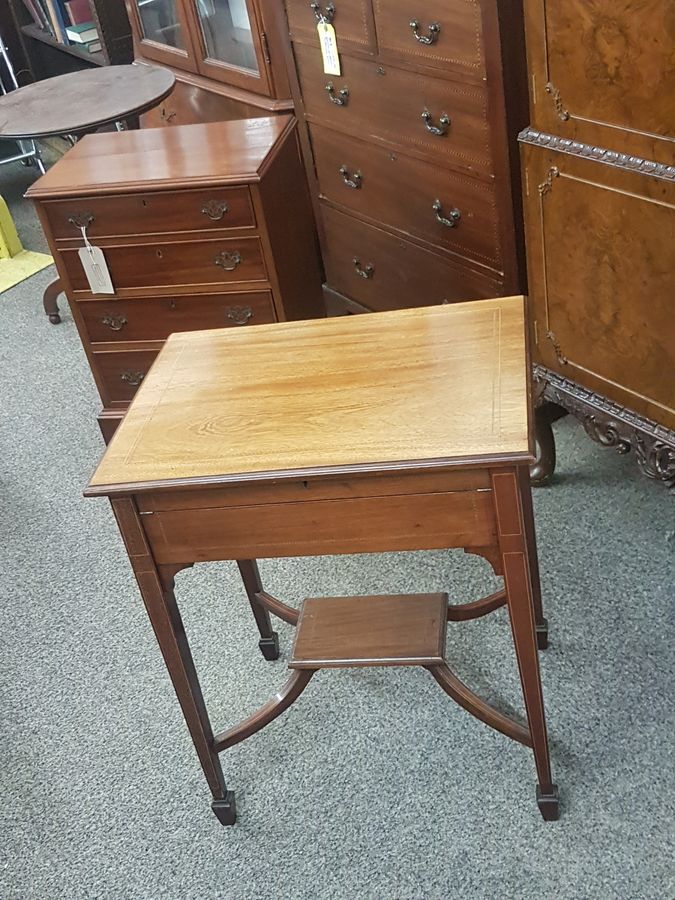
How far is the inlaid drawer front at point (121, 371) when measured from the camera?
292 cm

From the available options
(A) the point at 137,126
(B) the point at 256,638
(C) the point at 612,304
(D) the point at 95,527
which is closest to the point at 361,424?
(C) the point at 612,304

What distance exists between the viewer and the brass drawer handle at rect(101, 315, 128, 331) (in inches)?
112

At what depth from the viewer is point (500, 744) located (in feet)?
6.52

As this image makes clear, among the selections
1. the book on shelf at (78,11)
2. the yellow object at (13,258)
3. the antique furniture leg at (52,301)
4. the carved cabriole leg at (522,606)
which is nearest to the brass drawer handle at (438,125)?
the carved cabriole leg at (522,606)

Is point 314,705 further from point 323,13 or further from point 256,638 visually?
point 323,13

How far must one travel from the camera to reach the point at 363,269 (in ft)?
10.2

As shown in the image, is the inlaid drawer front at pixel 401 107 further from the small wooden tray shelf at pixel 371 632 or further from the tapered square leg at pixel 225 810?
the tapered square leg at pixel 225 810

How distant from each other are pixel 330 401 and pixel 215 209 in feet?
3.70

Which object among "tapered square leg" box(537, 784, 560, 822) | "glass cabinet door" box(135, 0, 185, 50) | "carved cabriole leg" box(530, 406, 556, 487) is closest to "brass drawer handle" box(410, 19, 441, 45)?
"carved cabriole leg" box(530, 406, 556, 487)

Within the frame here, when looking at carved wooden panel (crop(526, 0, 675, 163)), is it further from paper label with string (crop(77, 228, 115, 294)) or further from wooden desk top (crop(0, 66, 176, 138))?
wooden desk top (crop(0, 66, 176, 138))

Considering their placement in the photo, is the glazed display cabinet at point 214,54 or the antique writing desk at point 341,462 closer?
the antique writing desk at point 341,462

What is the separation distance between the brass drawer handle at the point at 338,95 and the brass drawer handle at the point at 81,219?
2.41 ft

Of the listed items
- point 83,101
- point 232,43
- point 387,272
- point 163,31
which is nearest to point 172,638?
point 387,272

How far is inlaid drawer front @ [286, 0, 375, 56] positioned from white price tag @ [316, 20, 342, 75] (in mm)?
14
